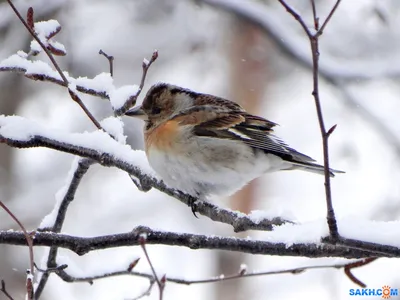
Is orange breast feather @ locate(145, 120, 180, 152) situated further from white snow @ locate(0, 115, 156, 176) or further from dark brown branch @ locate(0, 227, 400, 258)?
dark brown branch @ locate(0, 227, 400, 258)

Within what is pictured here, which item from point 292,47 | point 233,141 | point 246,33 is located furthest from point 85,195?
point 233,141

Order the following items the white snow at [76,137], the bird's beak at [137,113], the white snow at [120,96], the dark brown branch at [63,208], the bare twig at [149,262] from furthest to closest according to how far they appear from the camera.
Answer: the bird's beak at [137,113] < the white snow at [120,96] < the dark brown branch at [63,208] < the white snow at [76,137] < the bare twig at [149,262]

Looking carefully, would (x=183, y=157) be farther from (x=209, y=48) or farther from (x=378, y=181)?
(x=378, y=181)

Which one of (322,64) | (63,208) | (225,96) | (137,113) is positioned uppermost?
(225,96)

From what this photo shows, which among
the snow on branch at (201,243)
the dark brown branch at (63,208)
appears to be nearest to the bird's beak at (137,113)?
the dark brown branch at (63,208)

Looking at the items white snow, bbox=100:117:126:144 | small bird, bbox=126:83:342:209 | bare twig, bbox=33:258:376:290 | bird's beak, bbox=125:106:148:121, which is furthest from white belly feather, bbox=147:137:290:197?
bare twig, bbox=33:258:376:290

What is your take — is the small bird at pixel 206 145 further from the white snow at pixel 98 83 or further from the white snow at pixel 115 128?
the white snow at pixel 98 83

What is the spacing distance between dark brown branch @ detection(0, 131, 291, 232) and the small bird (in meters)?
0.06

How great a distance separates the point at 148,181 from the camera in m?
3.58

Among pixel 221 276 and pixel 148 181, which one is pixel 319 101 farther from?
pixel 148 181

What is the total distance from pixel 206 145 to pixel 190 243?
1.28 metres

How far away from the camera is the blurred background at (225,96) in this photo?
7582 mm

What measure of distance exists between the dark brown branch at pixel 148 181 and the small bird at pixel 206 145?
6 centimetres

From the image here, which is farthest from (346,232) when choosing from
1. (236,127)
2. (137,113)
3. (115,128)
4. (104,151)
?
(137,113)
